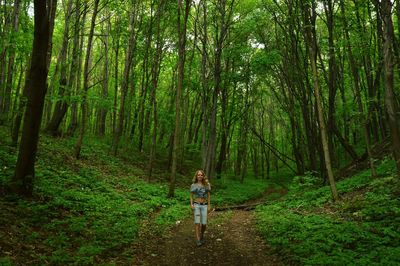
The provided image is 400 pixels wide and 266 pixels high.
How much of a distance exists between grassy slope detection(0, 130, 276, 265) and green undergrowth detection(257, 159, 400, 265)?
140 inches

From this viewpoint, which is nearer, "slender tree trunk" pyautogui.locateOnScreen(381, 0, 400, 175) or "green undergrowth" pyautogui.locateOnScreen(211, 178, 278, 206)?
"slender tree trunk" pyautogui.locateOnScreen(381, 0, 400, 175)

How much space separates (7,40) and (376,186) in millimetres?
14329

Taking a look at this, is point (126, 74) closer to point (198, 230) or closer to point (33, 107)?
point (33, 107)

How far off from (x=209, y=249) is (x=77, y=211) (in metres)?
4.01

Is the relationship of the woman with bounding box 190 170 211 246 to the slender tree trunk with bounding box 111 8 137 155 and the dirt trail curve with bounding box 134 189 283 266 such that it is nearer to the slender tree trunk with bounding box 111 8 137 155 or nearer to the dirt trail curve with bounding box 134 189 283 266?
the dirt trail curve with bounding box 134 189 283 266

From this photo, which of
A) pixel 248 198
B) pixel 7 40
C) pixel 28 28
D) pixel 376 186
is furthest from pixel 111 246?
pixel 248 198

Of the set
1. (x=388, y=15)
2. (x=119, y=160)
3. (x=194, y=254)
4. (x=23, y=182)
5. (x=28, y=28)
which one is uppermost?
(x=28, y=28)

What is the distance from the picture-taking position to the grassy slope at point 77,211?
252 inches

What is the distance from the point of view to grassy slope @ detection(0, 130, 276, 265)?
640cm

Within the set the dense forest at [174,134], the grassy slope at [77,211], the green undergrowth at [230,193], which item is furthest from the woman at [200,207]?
the green undergrowth at [230,193]

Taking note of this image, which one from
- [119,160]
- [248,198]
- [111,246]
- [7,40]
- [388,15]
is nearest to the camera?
[111,246]

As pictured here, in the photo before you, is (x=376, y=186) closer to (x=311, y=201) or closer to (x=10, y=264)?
(x=311, y=201)

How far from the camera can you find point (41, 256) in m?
5.90

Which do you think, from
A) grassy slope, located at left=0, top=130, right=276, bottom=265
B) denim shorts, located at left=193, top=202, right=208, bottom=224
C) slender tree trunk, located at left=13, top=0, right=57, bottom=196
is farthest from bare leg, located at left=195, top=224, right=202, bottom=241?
slender tree trunk, located at left=13, top=0, right=57, bottom=196
